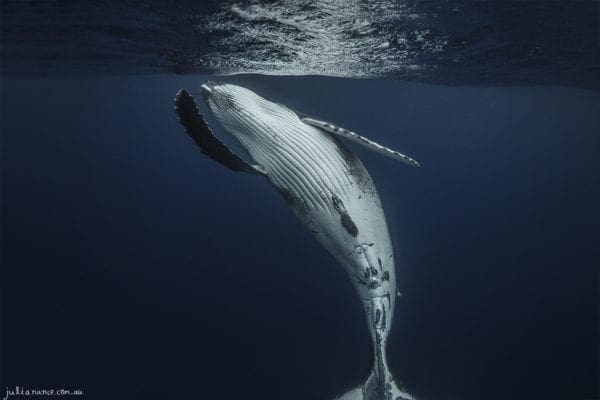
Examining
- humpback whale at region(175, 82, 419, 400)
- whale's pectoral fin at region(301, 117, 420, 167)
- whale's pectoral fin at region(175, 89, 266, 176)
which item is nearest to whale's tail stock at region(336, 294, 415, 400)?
humpback whale at region(175, 82, 419, 400)

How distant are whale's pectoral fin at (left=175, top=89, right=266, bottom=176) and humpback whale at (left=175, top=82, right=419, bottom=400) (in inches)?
1.8

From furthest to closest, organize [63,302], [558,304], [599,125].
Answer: [599,125], [63,302], [558,304]

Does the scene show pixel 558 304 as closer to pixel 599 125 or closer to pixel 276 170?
pixel 599 125

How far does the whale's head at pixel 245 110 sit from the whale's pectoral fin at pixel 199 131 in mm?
561

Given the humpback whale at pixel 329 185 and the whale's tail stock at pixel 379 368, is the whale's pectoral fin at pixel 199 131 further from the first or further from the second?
the whale's tail stock at pixel 379 368

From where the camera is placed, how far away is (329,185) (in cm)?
475

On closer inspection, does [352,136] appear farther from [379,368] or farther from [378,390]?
[378,390]

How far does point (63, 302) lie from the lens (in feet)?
64.0

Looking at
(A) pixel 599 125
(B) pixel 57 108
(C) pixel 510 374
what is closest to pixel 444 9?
(C) pixel 510 374

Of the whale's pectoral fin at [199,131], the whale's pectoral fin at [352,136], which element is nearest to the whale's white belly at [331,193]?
the whale's pectoral fin at [352,136]

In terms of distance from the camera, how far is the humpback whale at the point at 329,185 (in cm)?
473

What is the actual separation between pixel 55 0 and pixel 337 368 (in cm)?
1344

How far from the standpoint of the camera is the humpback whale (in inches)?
186

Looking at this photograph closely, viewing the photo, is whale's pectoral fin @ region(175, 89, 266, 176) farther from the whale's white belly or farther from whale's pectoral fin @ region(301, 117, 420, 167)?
whale's pectoral fin @ region(301, 117, 420, 167)
